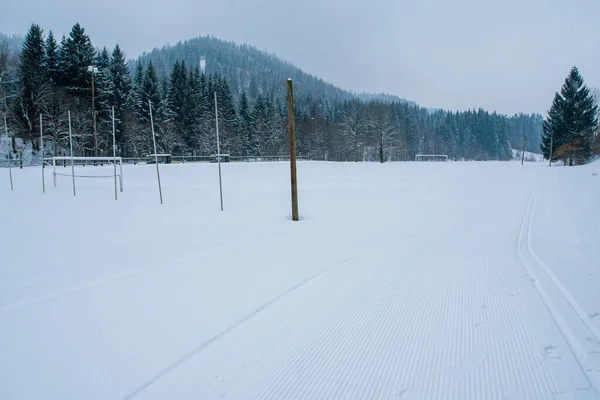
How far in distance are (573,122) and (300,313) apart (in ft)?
194

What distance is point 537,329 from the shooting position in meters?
3.18

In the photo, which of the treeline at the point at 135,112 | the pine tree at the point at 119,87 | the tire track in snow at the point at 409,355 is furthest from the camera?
the pine tree at the point at 119,87

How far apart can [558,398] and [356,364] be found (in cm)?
146

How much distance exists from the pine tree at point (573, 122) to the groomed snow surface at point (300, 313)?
46.7 meters

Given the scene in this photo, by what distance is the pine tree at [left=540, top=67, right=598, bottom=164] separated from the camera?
43.2 m

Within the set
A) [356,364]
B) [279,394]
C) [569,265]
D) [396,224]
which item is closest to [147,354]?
[279,394]

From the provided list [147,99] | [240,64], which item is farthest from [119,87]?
[240,64]

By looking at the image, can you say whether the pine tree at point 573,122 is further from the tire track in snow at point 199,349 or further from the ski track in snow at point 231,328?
the tire track in snow at point 199,349

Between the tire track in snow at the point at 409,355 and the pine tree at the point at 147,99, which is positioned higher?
the pine tree at the point at 147,99

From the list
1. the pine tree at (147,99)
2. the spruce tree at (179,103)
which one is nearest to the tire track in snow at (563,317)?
the pine tree at (147,99)

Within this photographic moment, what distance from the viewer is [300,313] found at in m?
3.69

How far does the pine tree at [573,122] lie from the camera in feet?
142

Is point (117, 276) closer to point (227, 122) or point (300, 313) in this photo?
point (300, 313)

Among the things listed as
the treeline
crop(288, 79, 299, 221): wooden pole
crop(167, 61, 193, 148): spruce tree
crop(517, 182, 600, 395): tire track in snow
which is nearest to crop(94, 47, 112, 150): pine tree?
the treeline
